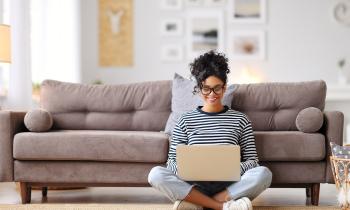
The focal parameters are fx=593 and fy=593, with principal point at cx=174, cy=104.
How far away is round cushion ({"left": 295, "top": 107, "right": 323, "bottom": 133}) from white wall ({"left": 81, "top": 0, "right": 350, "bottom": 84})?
3956 millimetres

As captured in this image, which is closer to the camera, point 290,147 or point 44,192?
point 290,147

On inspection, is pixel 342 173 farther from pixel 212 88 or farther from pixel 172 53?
pixel 172 53

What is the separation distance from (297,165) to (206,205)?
0.80 metres

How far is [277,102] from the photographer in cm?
394

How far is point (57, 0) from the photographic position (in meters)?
6.86

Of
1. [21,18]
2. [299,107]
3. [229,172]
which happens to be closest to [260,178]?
[229,172]

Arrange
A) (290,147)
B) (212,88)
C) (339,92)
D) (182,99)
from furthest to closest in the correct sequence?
(339,92) < (182,99) < (290,147) < (212,88)

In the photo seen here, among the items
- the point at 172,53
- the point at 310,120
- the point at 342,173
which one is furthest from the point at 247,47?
the point at 342,173

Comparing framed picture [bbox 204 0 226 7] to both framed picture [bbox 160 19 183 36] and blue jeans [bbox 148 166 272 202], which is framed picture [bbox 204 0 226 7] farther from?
blue jeans [bbox 148 166 272 202]

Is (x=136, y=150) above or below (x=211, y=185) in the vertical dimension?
above

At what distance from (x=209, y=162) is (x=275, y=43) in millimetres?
4913

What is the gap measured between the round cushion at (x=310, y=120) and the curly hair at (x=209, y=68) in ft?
2.19

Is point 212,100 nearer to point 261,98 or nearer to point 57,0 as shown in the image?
point 261,98

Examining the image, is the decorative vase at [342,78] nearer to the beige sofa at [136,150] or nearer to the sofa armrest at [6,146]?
the beige sofa at [136,150]
